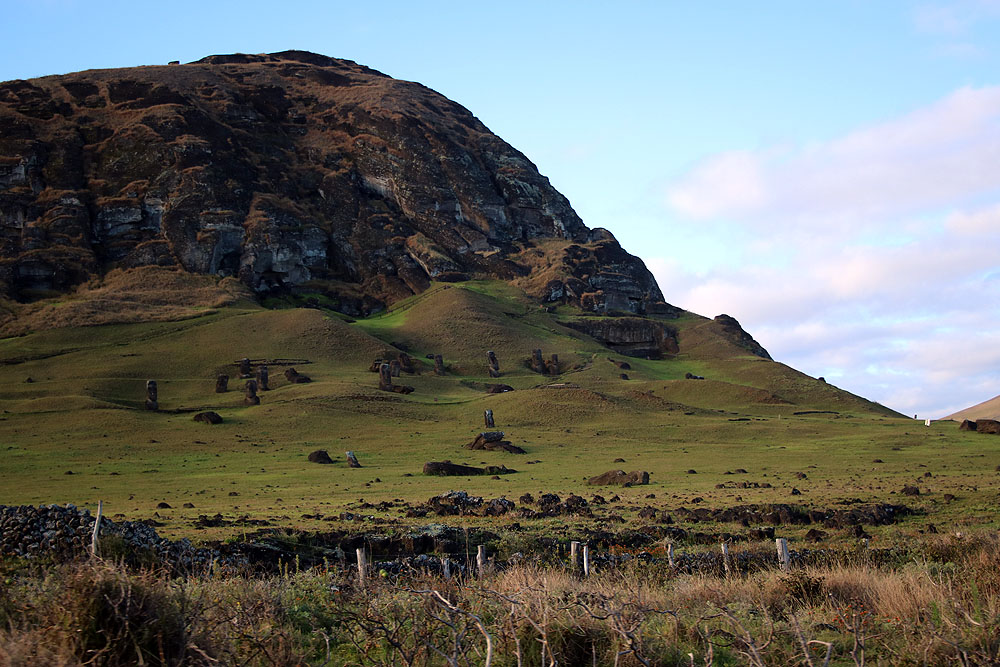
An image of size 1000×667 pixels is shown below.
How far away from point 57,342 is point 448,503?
8019cm

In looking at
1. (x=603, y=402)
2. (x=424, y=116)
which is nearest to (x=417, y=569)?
(x=603, y=402)

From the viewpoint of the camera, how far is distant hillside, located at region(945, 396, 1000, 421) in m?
137

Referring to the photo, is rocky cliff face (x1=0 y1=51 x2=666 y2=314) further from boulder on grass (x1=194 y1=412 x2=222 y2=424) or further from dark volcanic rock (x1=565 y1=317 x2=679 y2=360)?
boulder on grass (x1=194 y1=412 x2=222 y2=424)

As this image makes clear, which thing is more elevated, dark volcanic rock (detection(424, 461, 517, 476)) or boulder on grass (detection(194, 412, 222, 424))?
boulder on grass (detection(194, 412, 222, 424))

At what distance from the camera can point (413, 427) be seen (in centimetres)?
6419

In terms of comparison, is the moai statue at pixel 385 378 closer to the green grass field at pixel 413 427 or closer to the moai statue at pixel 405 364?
the green grass field at pixel 413 427

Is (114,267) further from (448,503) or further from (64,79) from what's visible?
(448,503)

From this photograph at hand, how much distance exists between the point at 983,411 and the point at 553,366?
3379 inches

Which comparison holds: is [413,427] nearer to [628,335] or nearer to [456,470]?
[456,470]

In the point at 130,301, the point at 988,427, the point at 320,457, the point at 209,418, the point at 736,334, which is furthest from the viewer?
the point at 736,334

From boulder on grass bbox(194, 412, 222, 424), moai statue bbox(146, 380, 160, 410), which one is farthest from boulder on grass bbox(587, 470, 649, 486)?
moai statue bbox(146, 380, 160, 410)

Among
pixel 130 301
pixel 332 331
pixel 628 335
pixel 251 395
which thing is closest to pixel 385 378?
pixel 251 395

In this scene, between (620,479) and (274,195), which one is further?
(274,195)

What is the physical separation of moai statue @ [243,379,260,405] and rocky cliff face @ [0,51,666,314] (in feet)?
181
